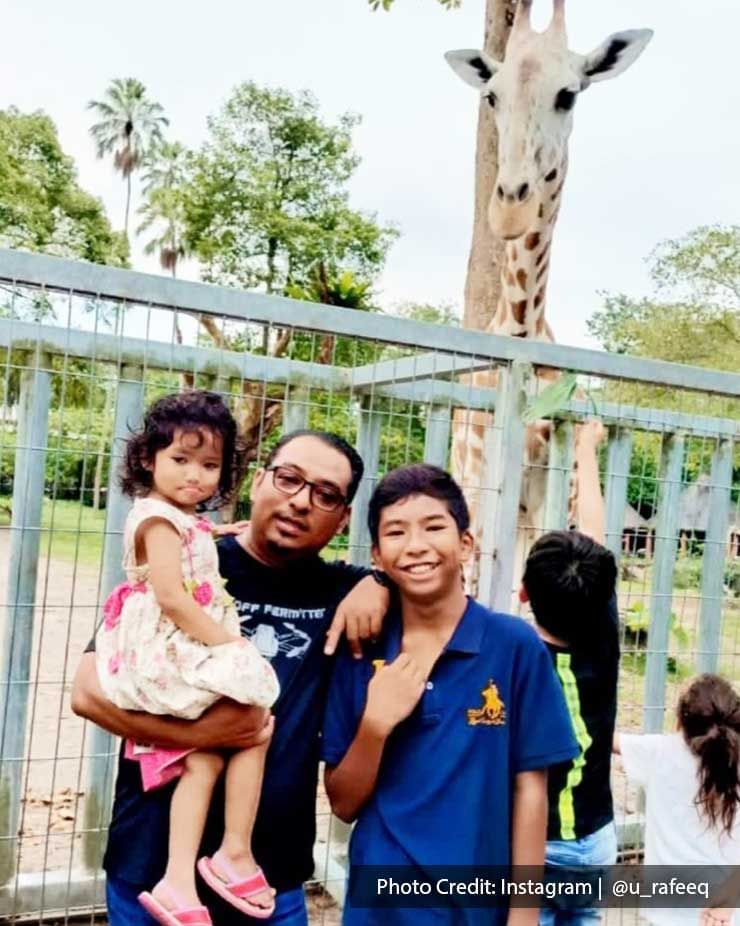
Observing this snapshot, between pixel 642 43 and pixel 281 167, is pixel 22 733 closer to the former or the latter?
pixel 642 43

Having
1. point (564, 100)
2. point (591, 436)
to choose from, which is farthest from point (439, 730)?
point (564, 100)

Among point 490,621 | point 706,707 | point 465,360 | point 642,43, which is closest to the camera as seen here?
point 490,621

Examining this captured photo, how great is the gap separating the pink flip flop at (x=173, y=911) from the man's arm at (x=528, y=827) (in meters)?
0.63

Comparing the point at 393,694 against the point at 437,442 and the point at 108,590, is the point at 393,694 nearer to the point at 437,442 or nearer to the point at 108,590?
the point at 108,590

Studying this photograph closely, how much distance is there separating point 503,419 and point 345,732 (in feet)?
4.47

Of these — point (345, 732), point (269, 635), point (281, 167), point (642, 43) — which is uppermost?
point (281, 167)

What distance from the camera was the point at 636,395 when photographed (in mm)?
3428

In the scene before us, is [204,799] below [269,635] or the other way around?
below

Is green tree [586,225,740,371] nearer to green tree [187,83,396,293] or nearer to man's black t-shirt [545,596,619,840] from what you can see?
green tree [187,83,396,293]

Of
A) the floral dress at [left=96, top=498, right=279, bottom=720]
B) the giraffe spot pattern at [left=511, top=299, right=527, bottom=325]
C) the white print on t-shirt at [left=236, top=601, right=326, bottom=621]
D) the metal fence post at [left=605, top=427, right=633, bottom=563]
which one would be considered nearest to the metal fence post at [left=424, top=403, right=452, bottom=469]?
the metal fence post at [left=605, top=427, right=633, bottom=563]

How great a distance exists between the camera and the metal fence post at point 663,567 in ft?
13.0

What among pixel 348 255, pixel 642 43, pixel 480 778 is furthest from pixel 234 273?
pixel 480 778

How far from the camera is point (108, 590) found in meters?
3.25

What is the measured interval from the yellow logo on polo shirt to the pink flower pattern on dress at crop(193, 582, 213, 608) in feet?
1.99
